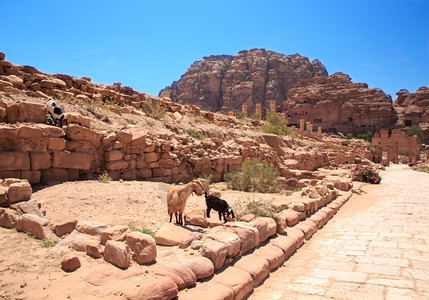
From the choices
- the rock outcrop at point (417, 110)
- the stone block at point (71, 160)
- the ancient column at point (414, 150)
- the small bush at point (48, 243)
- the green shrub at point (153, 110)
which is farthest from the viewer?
the rock outcrop at point (417, 110)

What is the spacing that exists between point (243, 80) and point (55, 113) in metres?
73.3

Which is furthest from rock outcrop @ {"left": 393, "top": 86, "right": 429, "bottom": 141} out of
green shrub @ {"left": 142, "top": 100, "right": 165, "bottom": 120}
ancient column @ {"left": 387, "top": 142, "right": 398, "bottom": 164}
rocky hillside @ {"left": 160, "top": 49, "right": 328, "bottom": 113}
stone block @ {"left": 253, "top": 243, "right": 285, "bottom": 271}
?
stone block @ {"left": 253, "top": 243, "right": 285, "bottom": 271}

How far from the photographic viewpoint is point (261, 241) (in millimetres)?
5230

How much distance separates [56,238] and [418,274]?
5.22 m

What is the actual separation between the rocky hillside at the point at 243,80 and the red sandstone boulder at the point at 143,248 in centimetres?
7091

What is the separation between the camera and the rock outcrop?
54469 millimetres

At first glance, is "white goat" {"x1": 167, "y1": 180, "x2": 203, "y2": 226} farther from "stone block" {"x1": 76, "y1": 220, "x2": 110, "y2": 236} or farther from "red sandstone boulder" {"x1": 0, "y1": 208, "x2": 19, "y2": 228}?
"red sandstone boulder" {"x1": 0, "y1": 208, "x2": 19, "y2": 228}

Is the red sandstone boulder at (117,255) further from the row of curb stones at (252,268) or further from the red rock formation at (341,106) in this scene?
the red rock formation at (341,106)

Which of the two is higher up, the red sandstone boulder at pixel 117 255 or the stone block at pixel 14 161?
the stone block at pixel 14 161

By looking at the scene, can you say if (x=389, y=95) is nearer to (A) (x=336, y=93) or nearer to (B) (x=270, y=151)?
(A) (x=336, y=93)

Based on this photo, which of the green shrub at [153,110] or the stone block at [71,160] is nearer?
the stone block at [71,160]

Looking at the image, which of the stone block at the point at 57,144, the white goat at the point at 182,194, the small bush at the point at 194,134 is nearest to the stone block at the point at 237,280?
the white goat at the point at 182,194

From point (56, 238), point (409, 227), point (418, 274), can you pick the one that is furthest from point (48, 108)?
point (409, 227)

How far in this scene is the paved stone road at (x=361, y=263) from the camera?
3.86 meters
